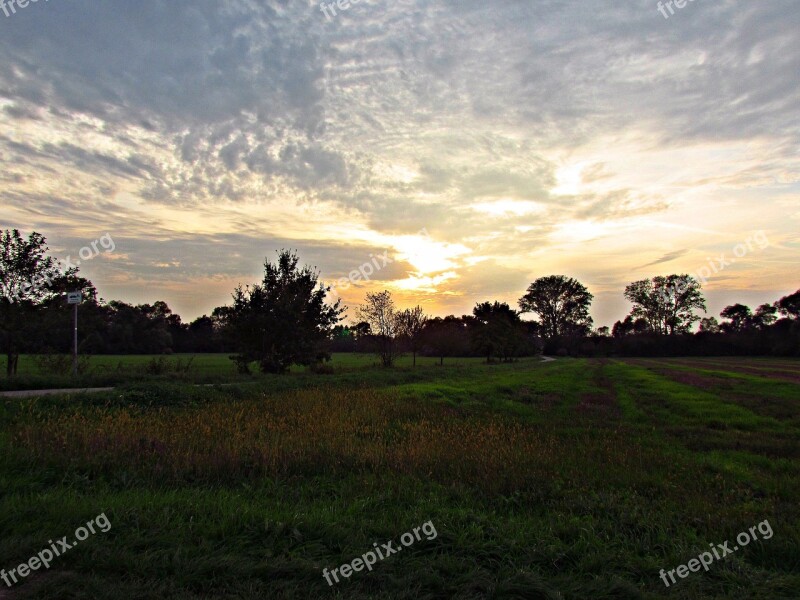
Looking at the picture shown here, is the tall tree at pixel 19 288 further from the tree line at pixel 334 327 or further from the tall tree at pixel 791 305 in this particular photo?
the tall tree at pixel 791 305

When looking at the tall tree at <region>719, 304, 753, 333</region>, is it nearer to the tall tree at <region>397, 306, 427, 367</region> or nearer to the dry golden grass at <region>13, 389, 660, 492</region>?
the tall tree at <region>397, 306, 427, 367</region>

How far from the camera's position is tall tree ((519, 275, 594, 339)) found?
4417 inches

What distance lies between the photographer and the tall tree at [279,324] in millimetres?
27344

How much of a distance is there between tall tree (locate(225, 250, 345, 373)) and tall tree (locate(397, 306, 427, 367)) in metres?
13.2

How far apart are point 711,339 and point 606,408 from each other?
101 meters

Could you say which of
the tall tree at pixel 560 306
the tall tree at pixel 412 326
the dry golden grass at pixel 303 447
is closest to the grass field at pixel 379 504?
the dry golden grass at pixel 303 447

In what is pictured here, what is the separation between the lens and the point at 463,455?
8.30 m

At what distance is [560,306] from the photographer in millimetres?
113000

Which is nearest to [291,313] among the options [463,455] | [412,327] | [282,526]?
[412,327]


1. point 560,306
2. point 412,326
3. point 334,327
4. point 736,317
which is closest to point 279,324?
point 334,327

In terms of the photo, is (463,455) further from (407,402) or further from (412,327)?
(412,327)

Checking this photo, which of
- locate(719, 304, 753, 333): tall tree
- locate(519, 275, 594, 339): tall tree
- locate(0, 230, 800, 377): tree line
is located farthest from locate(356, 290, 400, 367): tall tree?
locate(719, 304, 753, 333): tall tree

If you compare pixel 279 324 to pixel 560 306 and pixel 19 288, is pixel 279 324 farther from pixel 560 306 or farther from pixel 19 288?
pixel 560 306

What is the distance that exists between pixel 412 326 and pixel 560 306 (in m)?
80.0
